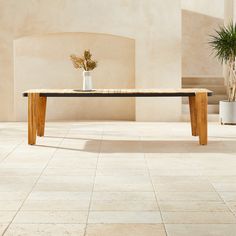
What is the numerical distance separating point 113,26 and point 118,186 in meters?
5.95

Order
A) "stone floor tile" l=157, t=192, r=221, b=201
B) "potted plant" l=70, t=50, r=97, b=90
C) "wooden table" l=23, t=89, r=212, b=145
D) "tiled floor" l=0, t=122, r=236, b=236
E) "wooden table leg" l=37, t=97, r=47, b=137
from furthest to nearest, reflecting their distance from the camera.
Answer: "wooden table leg" l=37, t=97, r=47, b=137 < "potted plant" l=70, t=50, r=97, b=90 < "wooden table" l=23, t=89, r=212, b=145 < "stone floor tile" l=157, t=192, r=221, b=201 < "tiled floor" l=0, t=122, r=236, b=236

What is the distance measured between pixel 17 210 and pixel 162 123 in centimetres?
622

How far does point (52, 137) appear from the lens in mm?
7605

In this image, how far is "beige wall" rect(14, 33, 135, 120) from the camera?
1035cm

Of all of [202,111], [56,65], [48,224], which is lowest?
[48,224]

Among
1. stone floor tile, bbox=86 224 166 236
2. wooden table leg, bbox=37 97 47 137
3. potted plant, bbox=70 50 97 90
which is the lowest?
stone floor tile, bbox=86 224 166 236

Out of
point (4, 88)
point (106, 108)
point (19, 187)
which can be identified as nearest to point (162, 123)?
point (106, 108)

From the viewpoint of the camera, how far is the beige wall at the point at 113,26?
991 centimetres

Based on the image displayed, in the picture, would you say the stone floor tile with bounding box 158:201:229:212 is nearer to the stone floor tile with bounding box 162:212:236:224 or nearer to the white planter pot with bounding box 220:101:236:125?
the stone floor tile with bounding box 162:212:236:224

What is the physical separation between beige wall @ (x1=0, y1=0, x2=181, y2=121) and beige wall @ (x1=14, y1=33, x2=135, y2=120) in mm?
360

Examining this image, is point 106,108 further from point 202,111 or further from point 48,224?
point 48,224

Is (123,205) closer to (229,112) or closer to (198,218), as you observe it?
(198,218)

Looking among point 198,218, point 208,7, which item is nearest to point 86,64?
point 198,218

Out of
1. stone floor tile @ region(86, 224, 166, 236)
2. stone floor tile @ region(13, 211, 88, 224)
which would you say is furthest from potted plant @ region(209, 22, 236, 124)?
stone floor tile @ region(86, 224, 166, 236)
